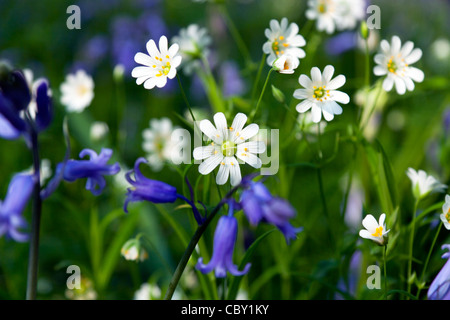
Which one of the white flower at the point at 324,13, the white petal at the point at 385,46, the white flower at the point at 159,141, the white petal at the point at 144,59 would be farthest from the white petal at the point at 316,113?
the white flower at the point at 159,141

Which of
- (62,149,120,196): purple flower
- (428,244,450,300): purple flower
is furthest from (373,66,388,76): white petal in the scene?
(62,149,120,196): purple flower

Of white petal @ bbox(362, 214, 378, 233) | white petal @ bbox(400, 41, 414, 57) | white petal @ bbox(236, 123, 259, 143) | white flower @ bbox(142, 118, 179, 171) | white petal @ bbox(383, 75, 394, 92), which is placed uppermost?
white flower @ bbox(142, 118, 179, 171)

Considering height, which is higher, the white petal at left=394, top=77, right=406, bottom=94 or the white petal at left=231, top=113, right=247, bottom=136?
the white petal at left=394, top=77, right=406, bottom=94

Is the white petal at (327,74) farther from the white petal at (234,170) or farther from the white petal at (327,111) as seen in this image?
the white petal at (234,170)

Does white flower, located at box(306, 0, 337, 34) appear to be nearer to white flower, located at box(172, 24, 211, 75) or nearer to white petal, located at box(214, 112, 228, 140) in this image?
white flower, located at box(172, 24, 211, 75)

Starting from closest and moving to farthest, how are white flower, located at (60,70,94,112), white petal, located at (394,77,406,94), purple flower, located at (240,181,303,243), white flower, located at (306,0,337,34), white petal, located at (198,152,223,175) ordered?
purple flower, located at (240,181,303,243)
white petal, located at (198,152,223,175)
white petal, located at (394,77,406,94)
white flower, located at (306,0,337,34)
white flower, located at (60,70,94,112)

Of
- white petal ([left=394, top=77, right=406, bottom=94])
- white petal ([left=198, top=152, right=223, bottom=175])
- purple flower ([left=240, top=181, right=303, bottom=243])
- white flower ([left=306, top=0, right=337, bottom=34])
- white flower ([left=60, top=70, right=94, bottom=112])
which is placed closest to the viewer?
purple flower ([left=240, top=181, right=303, bottom=243])

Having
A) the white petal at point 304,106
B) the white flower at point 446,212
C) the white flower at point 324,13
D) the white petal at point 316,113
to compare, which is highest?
the white flower at point 324,13

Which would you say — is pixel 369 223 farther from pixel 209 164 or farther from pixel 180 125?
pixel 180 125
